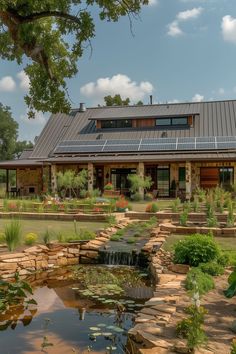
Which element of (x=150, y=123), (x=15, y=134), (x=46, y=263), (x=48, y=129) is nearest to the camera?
(x=46, y=263)

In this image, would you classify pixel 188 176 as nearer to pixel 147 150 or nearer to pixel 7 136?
pixel 147 150

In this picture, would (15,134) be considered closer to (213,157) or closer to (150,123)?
(150,123)

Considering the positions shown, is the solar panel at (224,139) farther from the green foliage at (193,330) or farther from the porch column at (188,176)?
the green foliage at (193,330)

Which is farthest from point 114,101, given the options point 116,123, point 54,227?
point 54,227

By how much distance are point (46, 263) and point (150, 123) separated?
22529 mm

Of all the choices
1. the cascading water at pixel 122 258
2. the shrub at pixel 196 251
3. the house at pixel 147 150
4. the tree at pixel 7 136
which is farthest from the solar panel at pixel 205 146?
the tree at pixel 7 136

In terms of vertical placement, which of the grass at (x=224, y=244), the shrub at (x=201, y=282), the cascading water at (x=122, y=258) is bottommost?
the cascading water at (x=122, y=258)

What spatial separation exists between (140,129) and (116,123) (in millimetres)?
2207

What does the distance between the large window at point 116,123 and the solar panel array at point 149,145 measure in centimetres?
247

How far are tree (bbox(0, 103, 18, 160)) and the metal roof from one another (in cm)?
2583

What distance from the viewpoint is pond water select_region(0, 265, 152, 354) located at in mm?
5855

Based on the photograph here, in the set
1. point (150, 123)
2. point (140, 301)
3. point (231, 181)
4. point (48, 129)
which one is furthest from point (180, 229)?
point (48, 129)

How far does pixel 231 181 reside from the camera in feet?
91.0

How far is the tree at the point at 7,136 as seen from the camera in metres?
60.6
